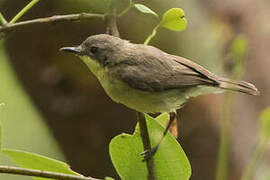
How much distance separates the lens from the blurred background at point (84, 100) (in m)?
4.53

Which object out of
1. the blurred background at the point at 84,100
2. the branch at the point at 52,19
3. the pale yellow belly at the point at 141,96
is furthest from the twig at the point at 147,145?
the blurred background at the point at 84,100

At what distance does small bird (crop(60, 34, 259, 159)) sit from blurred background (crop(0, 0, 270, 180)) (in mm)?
1417

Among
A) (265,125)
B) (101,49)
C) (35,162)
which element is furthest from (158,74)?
(35,162)

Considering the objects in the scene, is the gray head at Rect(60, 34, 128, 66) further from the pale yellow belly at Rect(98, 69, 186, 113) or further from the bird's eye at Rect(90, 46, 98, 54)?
the pale yellow belly at Rect(98, 69, 186, 113)

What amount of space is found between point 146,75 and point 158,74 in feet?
0.22

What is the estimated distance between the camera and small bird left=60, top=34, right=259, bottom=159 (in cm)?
260

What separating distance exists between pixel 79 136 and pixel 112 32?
2836 millimetres

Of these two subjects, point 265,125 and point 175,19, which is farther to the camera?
point 265,125

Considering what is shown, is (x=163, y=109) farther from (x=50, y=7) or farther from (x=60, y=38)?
(x=60, y=38)

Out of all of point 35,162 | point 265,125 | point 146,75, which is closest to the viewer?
point 35,162

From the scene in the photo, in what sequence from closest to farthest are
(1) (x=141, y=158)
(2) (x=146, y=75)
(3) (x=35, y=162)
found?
(3) (x=35, y=162) → (1) (x=141, y=158) → (2) (x=146, y=75)

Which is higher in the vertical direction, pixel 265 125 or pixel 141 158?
pixel 141 158

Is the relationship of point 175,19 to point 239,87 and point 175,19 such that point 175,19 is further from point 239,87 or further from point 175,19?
point 239,87

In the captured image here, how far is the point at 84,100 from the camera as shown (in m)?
4.79
